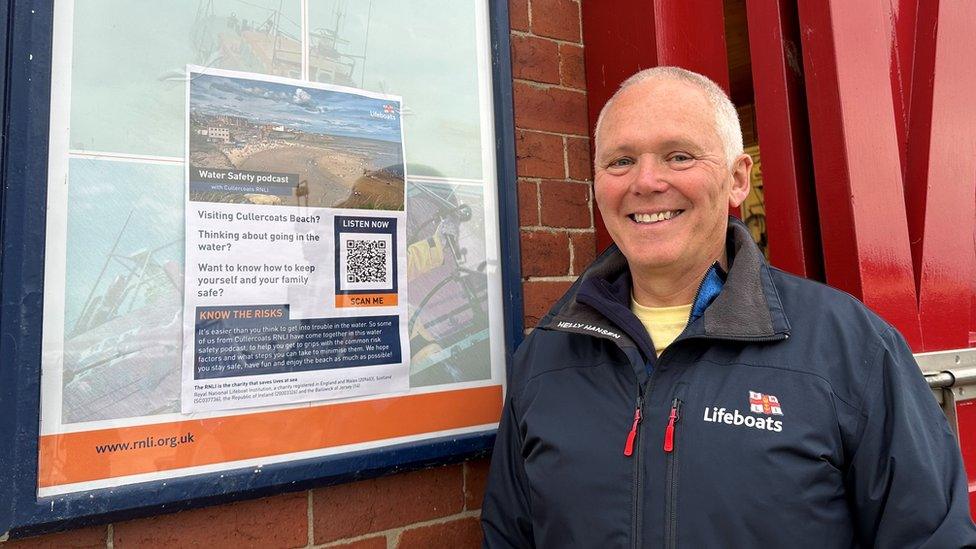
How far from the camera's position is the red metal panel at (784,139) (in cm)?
174

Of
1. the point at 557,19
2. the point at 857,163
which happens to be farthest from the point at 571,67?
the point at 857,163

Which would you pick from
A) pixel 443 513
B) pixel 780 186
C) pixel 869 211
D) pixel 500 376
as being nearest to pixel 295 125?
pixel 500 376

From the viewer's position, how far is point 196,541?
1206mm

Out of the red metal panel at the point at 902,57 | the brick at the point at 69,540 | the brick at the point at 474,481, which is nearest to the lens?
the brick at the point at 69,540

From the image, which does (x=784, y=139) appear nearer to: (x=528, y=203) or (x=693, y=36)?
(x=693, y=36)

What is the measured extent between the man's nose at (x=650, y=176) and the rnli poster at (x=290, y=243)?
1.67ft

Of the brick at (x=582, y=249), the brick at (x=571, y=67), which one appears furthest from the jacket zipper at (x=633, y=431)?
the brick at (x=571, y=67)

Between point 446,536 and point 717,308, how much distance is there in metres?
0.81

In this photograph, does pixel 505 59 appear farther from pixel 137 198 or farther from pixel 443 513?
pixel 443 513

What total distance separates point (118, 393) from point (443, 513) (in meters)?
0.73

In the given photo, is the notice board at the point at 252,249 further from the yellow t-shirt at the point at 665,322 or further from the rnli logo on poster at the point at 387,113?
the yellow t-shirt at the point at 665,322

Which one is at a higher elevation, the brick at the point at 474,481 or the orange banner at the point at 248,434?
the orange banner at the point at 248,434

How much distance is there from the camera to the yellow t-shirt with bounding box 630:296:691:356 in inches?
52.4

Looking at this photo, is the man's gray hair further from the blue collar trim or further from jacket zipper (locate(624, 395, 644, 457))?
jacket zipper (locate(624, 395, 644, 457))
